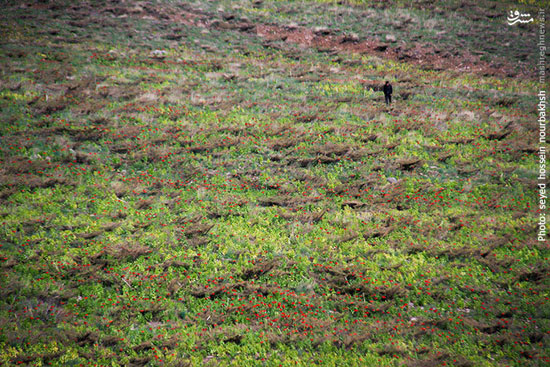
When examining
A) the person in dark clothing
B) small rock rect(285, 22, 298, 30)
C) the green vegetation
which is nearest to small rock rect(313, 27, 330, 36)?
small rock rect(285, 22, 298, 30)

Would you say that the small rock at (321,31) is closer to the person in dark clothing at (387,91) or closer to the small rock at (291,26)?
the small rock at (291,26)

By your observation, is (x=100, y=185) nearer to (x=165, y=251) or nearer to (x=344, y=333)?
(x=165, y=251)

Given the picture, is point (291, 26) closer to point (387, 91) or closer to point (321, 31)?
point (321, 31)

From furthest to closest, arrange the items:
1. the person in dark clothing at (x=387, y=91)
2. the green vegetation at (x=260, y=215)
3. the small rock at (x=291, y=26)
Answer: the small rock at (x=291, y=26), the person in dark clothing at (x=387, y=91), the green vegetation at (x=260, y=215)

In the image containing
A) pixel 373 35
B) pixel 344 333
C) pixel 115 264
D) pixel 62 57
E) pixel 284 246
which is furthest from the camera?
pixel 373 35

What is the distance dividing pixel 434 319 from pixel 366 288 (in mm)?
1742

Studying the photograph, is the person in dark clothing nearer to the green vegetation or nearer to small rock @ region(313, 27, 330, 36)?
the green vegetation

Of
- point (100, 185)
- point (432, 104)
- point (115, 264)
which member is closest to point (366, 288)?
point (115, 264)

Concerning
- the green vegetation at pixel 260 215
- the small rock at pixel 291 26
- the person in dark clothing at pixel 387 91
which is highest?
the small rock at pixel 291 26

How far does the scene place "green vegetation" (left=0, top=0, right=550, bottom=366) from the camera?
307 inches

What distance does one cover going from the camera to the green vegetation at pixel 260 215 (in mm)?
7809

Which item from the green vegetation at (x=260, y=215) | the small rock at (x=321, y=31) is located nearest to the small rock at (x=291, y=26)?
the small rock at (x=321, y=31)

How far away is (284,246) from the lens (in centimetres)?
1085

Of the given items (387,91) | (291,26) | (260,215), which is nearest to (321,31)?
(291,26)
